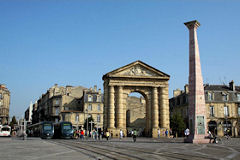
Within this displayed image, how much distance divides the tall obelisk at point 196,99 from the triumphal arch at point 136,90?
19266 millimetres

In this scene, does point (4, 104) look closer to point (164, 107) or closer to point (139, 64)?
point (139, 64)

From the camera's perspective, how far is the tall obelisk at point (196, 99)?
27.3 metres

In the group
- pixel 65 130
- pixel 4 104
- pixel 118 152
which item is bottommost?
pixel 65 130

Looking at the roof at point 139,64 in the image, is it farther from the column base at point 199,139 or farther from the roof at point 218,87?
the column base at point 199,139

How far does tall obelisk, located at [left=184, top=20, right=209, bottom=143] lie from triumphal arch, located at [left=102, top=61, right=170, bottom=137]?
63.2 feet

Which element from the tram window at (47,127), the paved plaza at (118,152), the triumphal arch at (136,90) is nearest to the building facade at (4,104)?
the tram window at (47,127)

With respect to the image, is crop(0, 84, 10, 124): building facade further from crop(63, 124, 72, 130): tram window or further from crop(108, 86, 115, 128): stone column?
crop(108, 86, 115, 128): stone column

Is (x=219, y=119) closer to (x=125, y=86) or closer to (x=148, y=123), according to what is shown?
(x=148, y=123)

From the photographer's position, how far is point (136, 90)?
159 ft

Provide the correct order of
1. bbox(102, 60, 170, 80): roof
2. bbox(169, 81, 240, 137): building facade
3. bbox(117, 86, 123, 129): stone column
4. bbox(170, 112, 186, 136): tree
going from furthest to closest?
bbox(169, 81, 240, 137): building facade, bbox(170, 112, 186, 136): tree, bbox(102, 60, 170, 80): roof, bbox(117, 86, 123, 129): stone column

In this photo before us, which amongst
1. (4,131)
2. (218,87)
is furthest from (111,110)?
(218,87)

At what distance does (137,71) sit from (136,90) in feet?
10.8

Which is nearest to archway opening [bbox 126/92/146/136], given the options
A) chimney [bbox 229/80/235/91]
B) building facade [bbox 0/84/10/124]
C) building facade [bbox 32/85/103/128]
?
building facade [bbox 32/85/103/128]

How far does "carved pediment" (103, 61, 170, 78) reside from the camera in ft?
155
